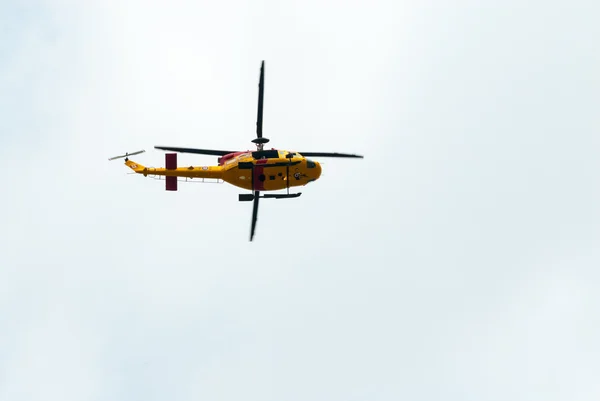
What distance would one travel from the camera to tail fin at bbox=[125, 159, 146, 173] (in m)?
67.4

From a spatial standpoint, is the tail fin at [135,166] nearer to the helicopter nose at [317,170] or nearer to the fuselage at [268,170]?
the fuselage at [268,170]

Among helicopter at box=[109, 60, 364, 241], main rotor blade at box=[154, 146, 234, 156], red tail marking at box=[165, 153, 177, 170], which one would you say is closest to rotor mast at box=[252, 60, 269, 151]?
helicopter at box=[109, 60, 364, 241]

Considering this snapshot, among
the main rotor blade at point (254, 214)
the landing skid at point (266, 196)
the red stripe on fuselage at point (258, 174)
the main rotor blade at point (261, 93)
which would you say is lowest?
the main rotor blade at point (254, 214)

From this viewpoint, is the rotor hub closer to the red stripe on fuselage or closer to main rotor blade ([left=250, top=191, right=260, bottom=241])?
the red stripe on fuselage

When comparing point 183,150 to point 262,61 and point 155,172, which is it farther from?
point 262,61

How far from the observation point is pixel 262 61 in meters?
64.2

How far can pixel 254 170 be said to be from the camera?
66.7 meters

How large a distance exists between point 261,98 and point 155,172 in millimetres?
8847

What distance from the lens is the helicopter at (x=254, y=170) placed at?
6669 centimetres

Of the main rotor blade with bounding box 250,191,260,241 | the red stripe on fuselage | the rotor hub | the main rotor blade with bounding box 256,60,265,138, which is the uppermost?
the main rotor blade with bounding box 256,60,265,138

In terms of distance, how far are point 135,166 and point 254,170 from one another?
8.01m

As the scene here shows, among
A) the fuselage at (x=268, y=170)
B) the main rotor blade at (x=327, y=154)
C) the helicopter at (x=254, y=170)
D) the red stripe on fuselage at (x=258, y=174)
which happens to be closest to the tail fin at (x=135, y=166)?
the helicopter at (x=254, y=170)

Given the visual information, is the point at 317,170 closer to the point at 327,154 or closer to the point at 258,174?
the point at 327,154

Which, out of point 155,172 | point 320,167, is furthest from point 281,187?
point 155,172
